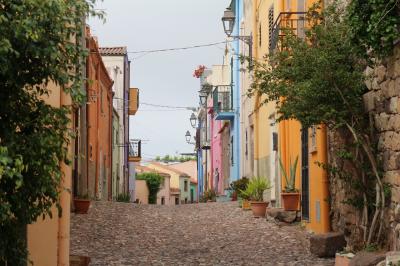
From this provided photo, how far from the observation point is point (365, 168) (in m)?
9.08

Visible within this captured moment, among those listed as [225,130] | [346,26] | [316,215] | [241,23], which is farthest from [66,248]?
[225,130]

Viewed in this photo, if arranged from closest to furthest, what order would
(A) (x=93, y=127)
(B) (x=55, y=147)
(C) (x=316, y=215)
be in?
(B) (x=55, y=147) → (C) (x=316, y=215) → (A) (x=93, y=127)

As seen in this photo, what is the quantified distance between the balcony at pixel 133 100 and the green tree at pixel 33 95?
3518 centimetres

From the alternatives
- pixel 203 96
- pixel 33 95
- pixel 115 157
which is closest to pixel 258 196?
pixel 33 95

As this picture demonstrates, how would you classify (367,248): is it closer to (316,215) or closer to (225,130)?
(316,215)

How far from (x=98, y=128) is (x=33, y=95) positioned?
18.9 metres

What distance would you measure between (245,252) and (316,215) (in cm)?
176

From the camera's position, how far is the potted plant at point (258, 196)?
16453 mm

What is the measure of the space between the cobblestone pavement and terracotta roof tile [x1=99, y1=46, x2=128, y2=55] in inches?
747

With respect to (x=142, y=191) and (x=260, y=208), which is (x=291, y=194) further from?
(x=142, y=191)

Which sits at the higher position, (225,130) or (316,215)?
(225,130)

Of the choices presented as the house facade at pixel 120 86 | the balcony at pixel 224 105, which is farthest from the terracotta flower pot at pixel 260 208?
the house facade at pixel 120 86

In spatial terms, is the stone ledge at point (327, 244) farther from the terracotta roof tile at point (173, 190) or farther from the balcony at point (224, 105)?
the terracotta roof tile at point (173, 190)

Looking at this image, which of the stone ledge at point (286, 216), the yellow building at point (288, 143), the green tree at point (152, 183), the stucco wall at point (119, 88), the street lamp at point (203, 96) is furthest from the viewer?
the green tree at point (152, 183)
